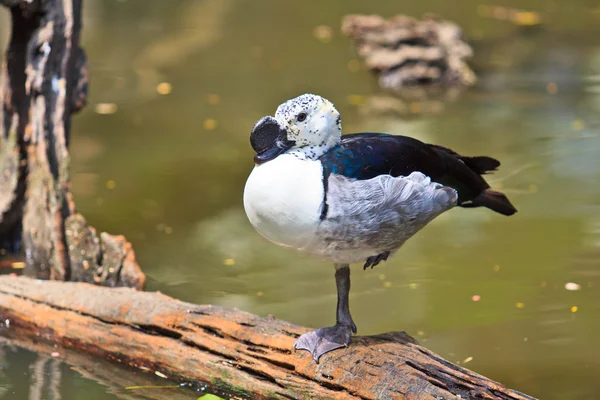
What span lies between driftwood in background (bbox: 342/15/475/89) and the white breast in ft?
15.9

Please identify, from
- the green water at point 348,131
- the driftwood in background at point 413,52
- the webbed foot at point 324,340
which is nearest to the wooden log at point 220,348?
the webbed foot at point 324,340

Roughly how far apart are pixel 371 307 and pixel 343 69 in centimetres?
425

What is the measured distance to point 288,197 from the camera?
299 centimetres

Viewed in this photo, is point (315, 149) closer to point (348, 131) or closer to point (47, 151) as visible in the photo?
point (47, 151)

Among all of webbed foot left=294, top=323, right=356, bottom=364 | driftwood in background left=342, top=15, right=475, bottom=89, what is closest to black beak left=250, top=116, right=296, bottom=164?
webbed foot left=294, top=323, right=356, bottom=364

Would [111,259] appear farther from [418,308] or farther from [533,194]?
[533,194]

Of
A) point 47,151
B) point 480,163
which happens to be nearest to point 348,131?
point 47,151

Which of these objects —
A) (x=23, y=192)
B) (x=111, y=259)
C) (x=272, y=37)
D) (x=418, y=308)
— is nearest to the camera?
(x=418, y=308)

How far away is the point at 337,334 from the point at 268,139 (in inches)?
32.8

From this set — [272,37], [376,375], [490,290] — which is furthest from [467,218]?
[272,37]

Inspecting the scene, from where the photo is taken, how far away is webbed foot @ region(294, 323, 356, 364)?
11.1 feet

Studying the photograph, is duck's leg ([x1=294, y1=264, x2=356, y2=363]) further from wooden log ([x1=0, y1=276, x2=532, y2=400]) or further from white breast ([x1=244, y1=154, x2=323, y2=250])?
white breast ([x1=244, y1=154, x2=323, y2=250])

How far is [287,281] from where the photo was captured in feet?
15.3

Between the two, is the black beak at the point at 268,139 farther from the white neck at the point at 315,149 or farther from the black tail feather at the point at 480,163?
the black tail feather at the point at 480,163
